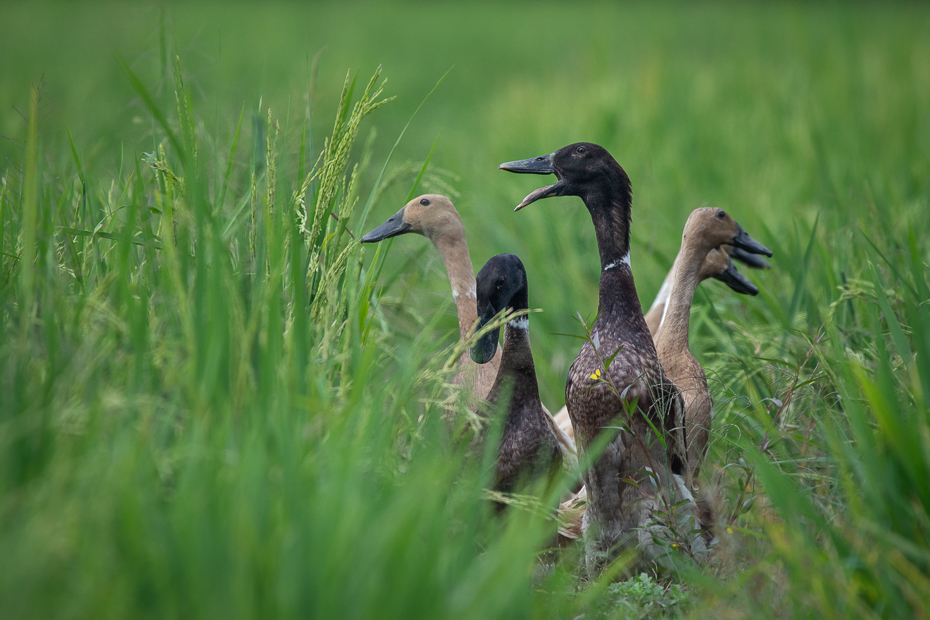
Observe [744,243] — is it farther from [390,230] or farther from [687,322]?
[390,230]

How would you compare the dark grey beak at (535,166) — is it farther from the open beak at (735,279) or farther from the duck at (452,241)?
the open beak at (735,279)

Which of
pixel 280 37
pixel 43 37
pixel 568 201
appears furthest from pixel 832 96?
pixel 43 37

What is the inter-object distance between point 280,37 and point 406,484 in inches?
473

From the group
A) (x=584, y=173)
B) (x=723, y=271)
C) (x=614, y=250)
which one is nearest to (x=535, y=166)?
(x=584, y=173)

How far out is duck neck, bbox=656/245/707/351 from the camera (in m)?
2.66

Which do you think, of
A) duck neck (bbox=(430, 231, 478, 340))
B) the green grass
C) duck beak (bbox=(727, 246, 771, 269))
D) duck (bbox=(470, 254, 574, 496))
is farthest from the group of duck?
duck beak (bbox=(727, 246, 771, 269))

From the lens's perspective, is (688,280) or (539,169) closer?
(539,169)

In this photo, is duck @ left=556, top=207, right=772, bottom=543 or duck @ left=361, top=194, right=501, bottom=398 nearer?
duck @ left=556, top=207, right=772, bottom=543

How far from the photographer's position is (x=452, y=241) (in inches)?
109

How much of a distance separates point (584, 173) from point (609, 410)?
0.76 m

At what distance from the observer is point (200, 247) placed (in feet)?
5.53

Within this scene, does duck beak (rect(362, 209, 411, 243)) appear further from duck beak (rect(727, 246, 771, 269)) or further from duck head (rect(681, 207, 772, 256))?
duck beak (rect(727, 246, 771, 269))

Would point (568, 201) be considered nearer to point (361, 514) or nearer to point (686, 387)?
point (686, 387)

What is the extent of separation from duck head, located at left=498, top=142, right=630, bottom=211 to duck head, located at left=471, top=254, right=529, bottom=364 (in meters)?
0.23
